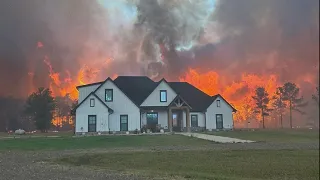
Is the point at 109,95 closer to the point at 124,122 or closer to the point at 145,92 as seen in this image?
the point at 124,122

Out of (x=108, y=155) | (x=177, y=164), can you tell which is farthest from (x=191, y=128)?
(x=177, y=164)

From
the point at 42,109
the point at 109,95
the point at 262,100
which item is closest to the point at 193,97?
the point at 262,100

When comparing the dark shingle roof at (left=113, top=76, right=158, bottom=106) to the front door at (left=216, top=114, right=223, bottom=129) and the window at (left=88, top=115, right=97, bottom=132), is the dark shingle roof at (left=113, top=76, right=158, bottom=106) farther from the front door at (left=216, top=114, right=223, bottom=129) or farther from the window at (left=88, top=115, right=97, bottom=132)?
the front door at (left=216, top=114, right=223, bottom=129)

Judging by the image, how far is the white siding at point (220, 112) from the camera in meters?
48.8

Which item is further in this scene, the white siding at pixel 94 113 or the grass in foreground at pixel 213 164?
the white siding at pixel 94 113

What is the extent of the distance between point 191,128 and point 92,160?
3204 cm

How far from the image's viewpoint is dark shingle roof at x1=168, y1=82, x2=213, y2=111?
49703mm

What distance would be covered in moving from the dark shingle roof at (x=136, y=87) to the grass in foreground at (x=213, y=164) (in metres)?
28.7

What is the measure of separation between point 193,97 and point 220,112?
4817 mm

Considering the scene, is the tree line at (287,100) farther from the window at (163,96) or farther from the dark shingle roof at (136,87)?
the dark shingle roof at (136,87)

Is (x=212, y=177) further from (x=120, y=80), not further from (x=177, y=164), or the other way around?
(x=120, y=80)

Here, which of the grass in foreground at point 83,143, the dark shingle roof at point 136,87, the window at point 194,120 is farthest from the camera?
the window at point 194,120

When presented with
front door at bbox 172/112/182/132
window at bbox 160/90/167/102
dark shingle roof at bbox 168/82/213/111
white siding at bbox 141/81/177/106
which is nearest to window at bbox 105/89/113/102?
white siding at bbox 141/81/177/106

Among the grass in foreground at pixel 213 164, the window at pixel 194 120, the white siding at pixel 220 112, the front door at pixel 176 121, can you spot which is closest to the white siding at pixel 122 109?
the front door at pixel 176 121
